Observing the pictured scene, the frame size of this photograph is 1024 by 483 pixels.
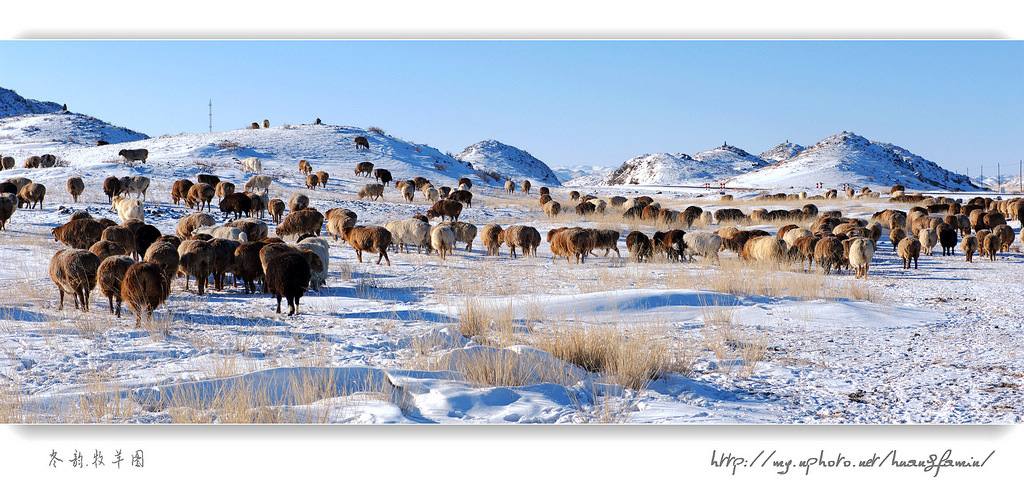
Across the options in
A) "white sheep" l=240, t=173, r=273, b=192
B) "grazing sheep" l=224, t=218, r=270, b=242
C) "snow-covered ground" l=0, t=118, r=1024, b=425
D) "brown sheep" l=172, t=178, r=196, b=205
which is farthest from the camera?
"white sheep" l=240, t=173, r=273, b=192

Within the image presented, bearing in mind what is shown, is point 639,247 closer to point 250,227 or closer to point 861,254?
point 861,254

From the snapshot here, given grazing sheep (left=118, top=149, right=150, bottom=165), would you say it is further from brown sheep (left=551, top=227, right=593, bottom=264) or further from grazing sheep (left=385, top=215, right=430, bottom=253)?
brown sheep (left=551, top=227, right=593, bottom=264)

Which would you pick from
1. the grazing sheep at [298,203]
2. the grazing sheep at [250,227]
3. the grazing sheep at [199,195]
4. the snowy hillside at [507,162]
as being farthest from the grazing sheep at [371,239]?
the snowy hillside at [507,162]

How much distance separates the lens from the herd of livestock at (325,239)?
9.07 m

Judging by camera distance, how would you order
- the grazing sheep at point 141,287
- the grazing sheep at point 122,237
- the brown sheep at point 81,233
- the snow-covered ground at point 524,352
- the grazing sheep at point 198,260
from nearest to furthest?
the snow-covered ground at point 524,352
the grazing sheep at point 141,287
the grazing sheep at point 198,260
the grazing sheep at point 122,237
the brown sheep at point 81,233

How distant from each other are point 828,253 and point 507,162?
58.4 meters

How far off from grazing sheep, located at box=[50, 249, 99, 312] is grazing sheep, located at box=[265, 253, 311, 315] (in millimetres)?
2306

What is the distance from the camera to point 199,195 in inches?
1035

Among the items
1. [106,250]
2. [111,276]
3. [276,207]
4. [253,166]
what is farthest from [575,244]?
[253,166]

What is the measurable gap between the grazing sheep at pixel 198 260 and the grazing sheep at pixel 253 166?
100 ft

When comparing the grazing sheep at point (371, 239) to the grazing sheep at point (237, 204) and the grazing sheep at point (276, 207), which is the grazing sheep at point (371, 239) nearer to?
the grazing sheep at point (276, 207)

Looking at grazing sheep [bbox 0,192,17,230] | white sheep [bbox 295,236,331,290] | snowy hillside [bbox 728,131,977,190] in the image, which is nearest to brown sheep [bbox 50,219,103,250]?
grazing sheep [bbox 0,192,17,230]

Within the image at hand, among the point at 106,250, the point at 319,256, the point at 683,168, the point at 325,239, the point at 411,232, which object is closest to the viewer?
the point at 106,250

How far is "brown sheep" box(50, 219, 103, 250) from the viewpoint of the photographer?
1491cm
